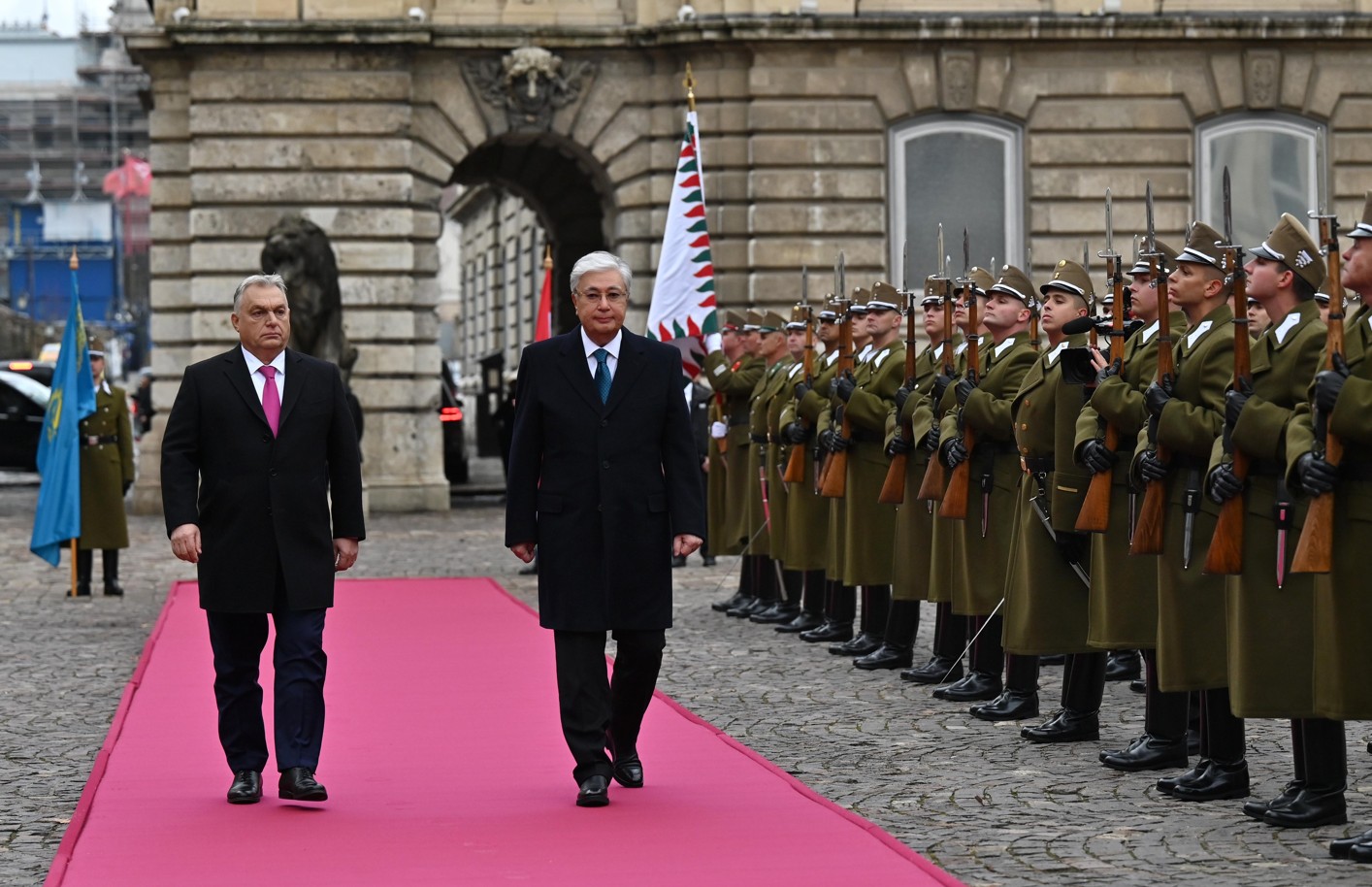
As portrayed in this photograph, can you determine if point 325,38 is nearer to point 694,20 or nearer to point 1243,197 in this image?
point 694,20

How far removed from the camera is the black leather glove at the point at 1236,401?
284 inches

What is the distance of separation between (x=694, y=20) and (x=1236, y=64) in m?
6.02

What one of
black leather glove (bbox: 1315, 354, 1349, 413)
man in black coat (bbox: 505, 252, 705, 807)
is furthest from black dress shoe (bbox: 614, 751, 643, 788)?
black leather glove (bbox: 1315, 354, 1349, 413)

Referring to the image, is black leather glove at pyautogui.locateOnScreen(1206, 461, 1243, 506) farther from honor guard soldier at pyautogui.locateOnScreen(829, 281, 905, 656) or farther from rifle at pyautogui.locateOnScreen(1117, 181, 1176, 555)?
honor guard soldier at pyautogui.locateOnScreen(829, 281, 905, 656)

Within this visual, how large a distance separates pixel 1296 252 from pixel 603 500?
241cm

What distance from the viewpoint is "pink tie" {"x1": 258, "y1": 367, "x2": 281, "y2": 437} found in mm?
7973

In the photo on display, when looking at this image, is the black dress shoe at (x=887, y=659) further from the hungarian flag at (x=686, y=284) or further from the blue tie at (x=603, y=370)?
the hungarian flag at (x=686, y=284)

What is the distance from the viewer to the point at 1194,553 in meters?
7.84

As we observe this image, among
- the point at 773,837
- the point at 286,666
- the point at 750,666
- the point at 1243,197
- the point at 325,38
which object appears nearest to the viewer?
the point at 773,837

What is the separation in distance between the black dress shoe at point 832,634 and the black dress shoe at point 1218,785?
5.29 metres

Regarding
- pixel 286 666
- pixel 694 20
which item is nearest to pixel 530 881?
pixel 286 666

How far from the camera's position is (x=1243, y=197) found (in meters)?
26.7

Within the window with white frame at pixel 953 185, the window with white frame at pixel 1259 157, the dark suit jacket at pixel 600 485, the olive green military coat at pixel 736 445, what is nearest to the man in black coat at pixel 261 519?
the dark suit jacket at pixel 600 485

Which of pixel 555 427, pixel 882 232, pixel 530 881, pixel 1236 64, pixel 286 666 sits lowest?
pixel 530 881
